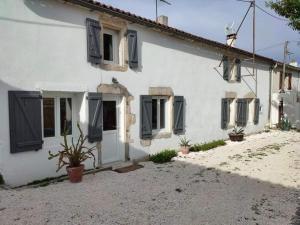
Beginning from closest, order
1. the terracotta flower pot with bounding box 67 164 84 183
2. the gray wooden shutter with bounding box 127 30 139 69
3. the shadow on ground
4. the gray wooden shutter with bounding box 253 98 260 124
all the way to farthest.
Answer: the shadow on ground
the terracotta flower pot with bounding box 67 164 84 183
the gray wooden shutter with bounding box 127 30 139 69
the gray wooden shutter with bounding box 253 98 260 124

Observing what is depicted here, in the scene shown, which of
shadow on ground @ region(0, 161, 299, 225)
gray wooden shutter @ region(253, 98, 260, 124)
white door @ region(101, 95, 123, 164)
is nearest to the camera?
shadow on ground @ region(0, 161, 299, 225)

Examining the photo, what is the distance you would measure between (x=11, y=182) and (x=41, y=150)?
2.88 feet

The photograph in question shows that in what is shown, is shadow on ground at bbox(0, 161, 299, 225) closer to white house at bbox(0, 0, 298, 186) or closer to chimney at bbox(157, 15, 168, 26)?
white house at bbox(0, 0, 298, 186)

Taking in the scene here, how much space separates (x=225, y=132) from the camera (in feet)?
40.2

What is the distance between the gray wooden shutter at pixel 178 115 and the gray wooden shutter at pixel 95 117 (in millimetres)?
3149

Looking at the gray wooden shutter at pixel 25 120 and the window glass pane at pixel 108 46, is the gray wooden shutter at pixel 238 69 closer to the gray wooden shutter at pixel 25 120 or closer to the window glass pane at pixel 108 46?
the window glass pane at pixel 108 46

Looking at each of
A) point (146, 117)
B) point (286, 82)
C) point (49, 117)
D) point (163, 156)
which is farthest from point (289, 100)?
point (49, 117)

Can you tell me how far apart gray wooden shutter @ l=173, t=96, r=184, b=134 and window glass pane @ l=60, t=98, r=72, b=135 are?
3869mm

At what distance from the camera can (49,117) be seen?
647 centimetres

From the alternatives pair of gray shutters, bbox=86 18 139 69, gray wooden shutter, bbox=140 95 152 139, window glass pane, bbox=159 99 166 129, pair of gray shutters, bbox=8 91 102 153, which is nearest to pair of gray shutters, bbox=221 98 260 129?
window glass pane, bbox=159 99 166 129

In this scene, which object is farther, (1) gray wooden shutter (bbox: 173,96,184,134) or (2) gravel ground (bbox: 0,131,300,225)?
(1) gray wooden shutter (bbox: 173,96,184,134)

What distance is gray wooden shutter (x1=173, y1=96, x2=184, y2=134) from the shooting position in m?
9.48

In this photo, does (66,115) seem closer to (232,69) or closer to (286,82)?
(232,69)

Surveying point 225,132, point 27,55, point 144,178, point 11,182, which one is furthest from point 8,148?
point 225,132
